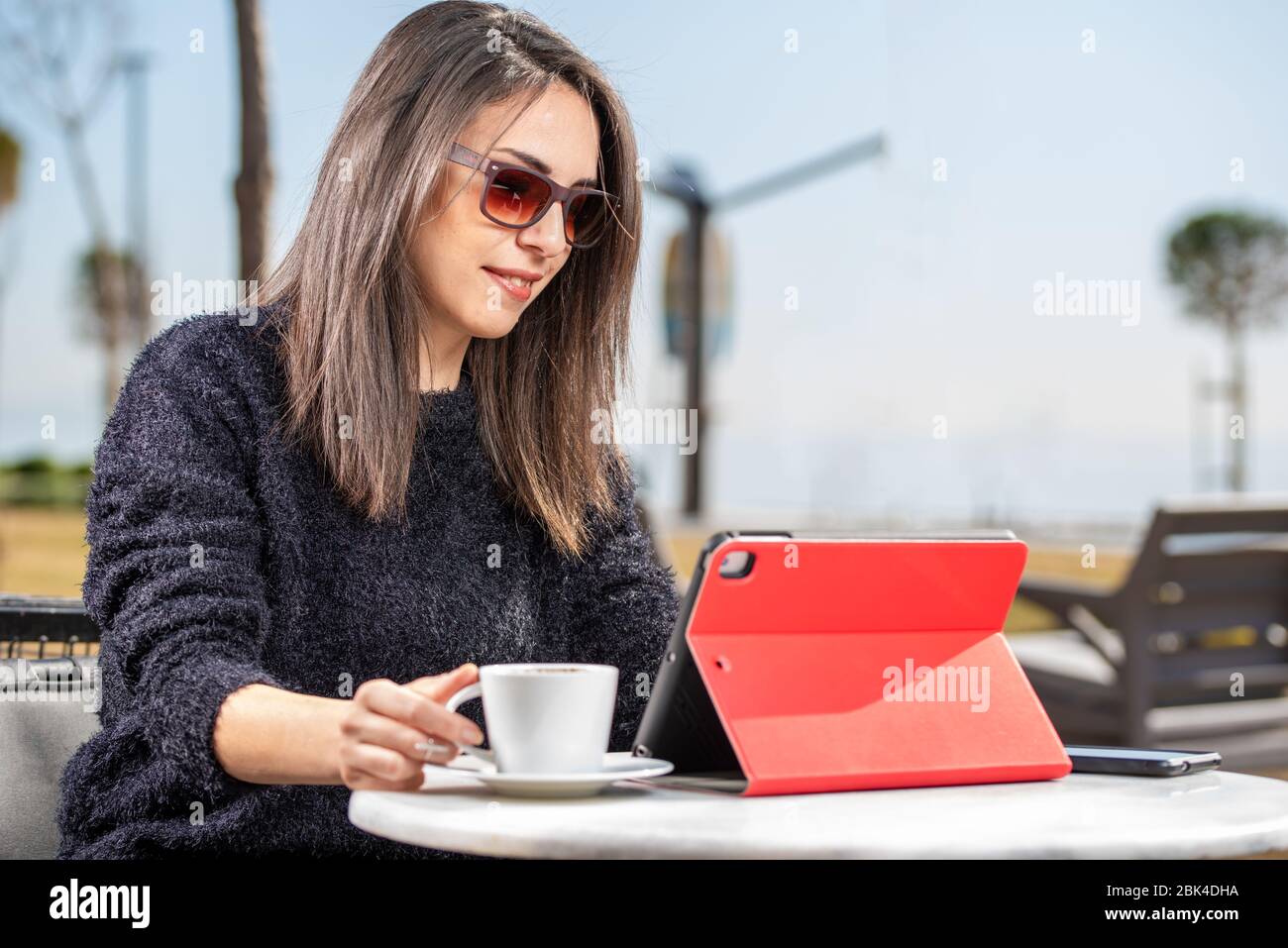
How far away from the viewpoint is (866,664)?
117 cm

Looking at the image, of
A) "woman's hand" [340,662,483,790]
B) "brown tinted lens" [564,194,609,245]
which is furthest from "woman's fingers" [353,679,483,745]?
"brown tinted lens" [564,194,609,245]

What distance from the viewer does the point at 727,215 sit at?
24.3ft

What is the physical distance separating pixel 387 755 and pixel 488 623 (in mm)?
707

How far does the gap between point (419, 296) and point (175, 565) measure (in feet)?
1.84

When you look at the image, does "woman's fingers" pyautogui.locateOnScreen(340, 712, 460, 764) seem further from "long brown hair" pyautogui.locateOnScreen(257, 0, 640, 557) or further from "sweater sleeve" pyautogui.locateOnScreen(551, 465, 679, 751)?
"sweater sleeve" pyautogui.locateOnScreen(551, 465, 679, 751)

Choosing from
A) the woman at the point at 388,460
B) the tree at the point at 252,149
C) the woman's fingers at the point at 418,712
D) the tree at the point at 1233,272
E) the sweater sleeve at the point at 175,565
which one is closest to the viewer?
the woman's fingers at the point at 418,712

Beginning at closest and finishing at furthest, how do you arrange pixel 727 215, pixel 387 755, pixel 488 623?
pixel 387 755 → pixel 488 623 → pixel 727 215

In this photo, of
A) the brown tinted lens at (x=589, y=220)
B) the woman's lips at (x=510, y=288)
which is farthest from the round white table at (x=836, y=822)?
the brown tinted lens at (x=589, y=220)

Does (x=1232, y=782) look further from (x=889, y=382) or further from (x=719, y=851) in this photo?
(x=889, y=382)

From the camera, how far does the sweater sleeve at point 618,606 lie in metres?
1.78

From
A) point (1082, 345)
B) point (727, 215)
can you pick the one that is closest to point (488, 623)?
point (727, 215)

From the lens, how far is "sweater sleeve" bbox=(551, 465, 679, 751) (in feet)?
5.83

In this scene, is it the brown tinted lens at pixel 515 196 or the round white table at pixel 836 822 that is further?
the brown tinted lens at pixel 515 196

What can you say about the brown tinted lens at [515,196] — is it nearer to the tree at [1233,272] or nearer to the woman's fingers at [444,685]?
the woman's fingers at [444,685]
